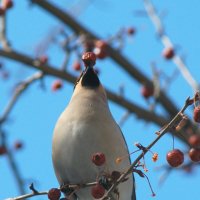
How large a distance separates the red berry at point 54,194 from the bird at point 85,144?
58 cm

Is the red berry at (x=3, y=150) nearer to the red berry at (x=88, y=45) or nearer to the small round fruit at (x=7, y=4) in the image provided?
the small round fruit at (x=7, y=4)

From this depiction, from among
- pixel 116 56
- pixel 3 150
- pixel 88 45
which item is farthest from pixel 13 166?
pixel 116 56

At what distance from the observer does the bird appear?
4.09 metres

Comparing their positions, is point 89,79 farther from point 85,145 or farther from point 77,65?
point 77,65

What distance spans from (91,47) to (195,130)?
1.20 m

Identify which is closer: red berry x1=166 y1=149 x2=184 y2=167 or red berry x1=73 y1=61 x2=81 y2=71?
red berry x1=166 y1=149 x2=184 y2=167

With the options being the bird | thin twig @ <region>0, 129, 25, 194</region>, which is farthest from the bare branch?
the bird

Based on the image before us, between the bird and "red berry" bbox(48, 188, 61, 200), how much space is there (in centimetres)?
58

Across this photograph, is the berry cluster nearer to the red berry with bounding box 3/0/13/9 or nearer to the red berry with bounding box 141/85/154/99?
the red berry with bounding box 3/0/13/9

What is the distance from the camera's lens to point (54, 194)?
132 inches

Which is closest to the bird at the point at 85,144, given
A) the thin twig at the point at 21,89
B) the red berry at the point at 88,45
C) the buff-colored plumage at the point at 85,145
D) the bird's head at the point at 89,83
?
the buff-colored plumage at the point at 85,145

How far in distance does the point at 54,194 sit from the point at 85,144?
2.57ft

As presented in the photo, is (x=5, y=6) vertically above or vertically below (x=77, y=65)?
above

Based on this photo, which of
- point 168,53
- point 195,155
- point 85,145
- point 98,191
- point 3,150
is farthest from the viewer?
point 168,53
